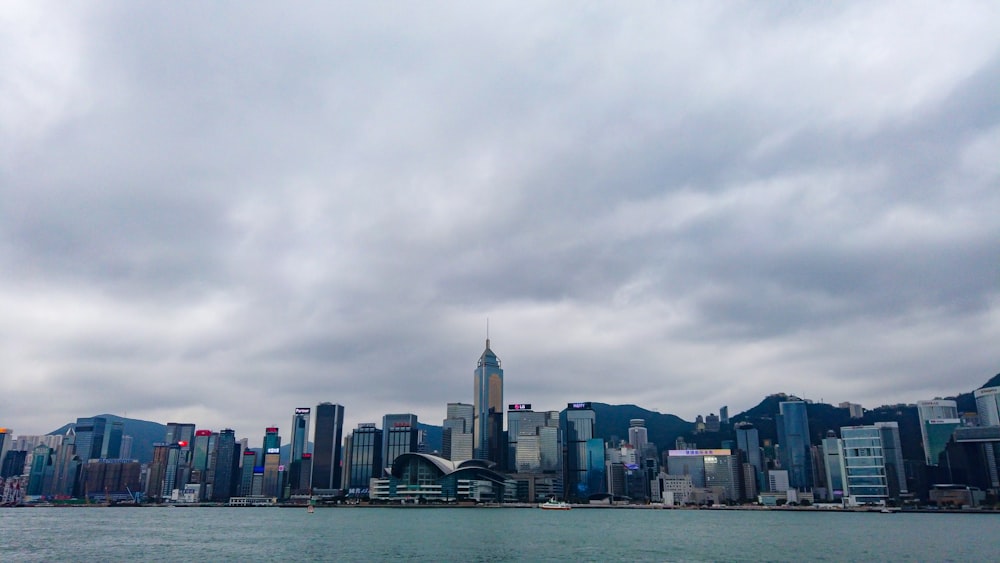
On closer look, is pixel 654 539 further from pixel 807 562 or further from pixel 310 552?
pixel 310 552

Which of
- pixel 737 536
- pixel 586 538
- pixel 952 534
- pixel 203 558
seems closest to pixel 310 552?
pixel 203 558

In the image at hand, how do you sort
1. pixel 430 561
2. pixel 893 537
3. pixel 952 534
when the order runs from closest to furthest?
1. pixel 430 561
2. pixel 893 537
3. pixel 952 534

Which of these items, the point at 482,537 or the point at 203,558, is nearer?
the point at 203,558

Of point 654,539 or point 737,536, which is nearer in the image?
point 654,539

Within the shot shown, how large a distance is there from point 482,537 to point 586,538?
14835 millimetres

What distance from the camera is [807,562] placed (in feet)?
228

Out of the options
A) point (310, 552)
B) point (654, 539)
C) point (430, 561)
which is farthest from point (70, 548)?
point (654, 539)

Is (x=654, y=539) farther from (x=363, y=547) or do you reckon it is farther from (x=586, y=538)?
(x=363, y=547)

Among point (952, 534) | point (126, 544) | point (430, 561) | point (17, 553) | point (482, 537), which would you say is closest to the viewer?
point (430, 561)

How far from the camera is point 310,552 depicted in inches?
2933

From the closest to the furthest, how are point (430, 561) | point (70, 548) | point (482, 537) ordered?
point (430, 561) < point (70, 548) < point (482, 537)

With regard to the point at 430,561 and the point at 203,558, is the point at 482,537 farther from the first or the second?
the point at 203,558

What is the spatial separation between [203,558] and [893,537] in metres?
96.1

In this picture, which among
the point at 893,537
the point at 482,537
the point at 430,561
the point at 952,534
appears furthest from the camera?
the point at 952,534
